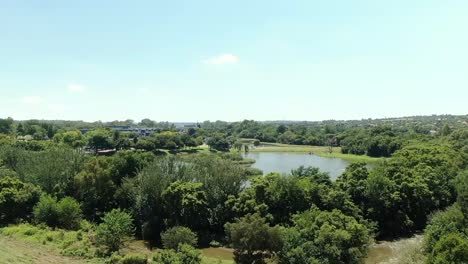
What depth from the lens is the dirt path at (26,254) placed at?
21.5m

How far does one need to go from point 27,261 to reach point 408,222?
2878 centimetres

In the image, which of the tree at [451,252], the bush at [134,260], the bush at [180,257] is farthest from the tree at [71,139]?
the tree at [451,252]

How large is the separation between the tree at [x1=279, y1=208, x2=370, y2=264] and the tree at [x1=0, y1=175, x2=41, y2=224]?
22513 millimetres

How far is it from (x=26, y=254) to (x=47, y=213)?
283 inches

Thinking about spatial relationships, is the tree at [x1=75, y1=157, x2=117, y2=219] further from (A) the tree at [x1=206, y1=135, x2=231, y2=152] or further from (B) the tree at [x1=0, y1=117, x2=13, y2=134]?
(B) the tree at [x1=0, y1=117, x2=13, y2=134]

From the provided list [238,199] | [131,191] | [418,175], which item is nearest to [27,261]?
[131,191]

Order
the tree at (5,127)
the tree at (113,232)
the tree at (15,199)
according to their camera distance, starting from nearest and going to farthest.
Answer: the tree at (113,232), the tree at (15,199), the tree at (5,127)

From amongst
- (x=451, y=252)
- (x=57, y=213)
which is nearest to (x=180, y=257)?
(x=451, y=252)

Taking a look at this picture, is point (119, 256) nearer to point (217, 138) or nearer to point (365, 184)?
point (365, 184)

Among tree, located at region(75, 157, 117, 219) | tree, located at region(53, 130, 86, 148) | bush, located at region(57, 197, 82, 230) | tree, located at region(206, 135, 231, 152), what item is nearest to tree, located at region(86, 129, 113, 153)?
tree, located at region(53, 130, 86, 148)

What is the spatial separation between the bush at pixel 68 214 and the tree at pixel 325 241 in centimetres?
1767

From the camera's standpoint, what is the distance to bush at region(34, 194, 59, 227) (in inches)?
1167

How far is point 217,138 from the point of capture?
106m

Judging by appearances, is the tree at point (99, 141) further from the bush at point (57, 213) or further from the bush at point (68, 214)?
the bush at point (68, 214)
